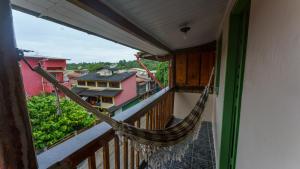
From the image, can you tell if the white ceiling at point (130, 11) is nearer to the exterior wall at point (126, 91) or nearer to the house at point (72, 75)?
the house at point (72, 75)

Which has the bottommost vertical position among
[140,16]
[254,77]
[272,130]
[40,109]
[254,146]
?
[40,109]

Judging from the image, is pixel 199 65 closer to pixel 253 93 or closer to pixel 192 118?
pixel 192 118

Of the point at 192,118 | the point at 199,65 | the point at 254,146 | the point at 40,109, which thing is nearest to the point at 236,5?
the point at 254,146

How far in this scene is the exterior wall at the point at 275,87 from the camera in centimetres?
40

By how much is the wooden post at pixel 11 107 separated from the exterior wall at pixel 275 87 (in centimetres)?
80

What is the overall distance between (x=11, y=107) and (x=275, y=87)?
0.86 meters

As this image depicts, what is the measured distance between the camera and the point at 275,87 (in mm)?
513

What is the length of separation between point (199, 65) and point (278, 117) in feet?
12.2

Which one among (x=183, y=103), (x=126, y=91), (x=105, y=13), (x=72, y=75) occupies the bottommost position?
(x=126, y=91)

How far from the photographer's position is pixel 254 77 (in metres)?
0.74

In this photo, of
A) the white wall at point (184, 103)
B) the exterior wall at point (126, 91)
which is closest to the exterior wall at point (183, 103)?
the white wall at point (184, 103)

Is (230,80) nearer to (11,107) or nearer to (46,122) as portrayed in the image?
(11,107)

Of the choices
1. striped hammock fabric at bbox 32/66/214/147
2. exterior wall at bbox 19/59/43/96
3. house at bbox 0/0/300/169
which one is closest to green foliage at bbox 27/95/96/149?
striped hammock fabric at bbox 32/66/214/147

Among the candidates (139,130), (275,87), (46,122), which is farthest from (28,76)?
(46,122)
